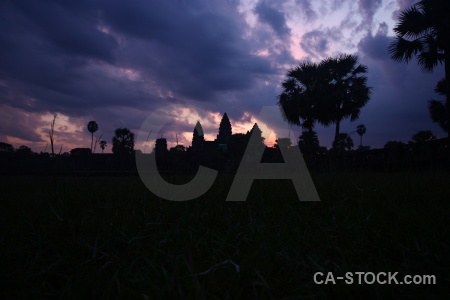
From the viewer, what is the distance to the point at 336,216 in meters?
2.32

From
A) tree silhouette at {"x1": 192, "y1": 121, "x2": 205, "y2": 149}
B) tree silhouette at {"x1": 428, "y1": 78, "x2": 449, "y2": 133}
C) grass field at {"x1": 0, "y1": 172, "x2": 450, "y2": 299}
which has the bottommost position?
grass field at {"x1": 0, "y1": 172, "x2": 450, "y2": 299}

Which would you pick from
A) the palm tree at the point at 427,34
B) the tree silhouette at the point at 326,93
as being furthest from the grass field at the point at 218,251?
the tree silhouette at the point at 326,93

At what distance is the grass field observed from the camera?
115cm

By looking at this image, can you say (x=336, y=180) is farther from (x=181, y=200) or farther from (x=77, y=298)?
(x=77, y=298)

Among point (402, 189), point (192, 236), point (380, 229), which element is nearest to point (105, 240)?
point (192, 236)

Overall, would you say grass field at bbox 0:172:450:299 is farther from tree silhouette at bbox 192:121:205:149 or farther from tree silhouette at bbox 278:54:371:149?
tree silhouette at bbox 278:54:371:149

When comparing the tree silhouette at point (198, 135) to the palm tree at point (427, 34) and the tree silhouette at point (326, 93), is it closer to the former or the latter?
the palm tree at point (427, 34)

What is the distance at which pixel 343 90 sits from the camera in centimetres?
2477

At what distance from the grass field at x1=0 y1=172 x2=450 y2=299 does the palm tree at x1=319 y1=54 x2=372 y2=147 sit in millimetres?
23570

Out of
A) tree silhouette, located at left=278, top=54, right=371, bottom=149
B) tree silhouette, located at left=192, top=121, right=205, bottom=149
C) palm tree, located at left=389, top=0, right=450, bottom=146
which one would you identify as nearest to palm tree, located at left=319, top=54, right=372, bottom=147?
tree silhouette, located at left=278, top=54, right=371, bottom=149

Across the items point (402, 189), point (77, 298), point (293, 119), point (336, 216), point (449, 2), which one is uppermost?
point (449, 2)

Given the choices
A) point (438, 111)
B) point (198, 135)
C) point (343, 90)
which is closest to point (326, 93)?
point (343, 90)

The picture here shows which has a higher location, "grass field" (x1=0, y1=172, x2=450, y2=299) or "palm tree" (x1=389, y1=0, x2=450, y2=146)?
"palm tree" (x1=389, y1=0, x2=450, y2=146)

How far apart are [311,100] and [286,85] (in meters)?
3.40
